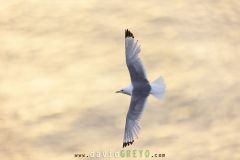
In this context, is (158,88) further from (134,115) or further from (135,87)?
(134,115)

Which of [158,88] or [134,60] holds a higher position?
[134,60]

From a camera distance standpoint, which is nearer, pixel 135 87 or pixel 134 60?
pixel 134 60

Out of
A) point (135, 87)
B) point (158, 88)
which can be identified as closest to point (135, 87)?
point (135, 87)

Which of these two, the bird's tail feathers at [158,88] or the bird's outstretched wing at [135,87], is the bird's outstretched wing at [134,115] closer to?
the bird's outstretched wing at [135,87]

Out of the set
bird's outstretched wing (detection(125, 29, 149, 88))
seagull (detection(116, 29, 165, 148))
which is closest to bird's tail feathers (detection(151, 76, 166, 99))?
seagull (detection(116, 29, 165, 148))

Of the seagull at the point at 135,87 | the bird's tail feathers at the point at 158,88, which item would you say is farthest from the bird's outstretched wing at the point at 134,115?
the bird's tail feathers at the point at 158,88

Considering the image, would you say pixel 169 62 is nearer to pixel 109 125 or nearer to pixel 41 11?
pixel 109 125

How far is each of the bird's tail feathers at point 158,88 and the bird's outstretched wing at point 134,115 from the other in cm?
21

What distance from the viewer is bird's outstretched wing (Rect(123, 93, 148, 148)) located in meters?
10.0

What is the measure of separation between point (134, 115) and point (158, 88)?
1.74 feet

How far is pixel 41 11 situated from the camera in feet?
43.5

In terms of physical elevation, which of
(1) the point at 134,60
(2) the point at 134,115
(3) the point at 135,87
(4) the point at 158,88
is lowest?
(2) the point at 134,115

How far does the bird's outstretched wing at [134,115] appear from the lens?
1002 centimetres

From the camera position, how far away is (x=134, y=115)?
10172mm
